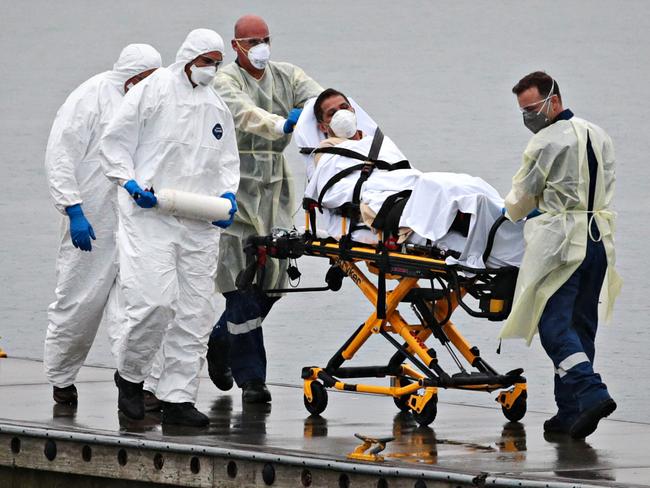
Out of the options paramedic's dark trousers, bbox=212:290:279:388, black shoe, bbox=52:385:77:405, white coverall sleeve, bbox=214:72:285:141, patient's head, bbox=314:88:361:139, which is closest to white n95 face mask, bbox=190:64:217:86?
patient's head, bbox=314:88:361:139

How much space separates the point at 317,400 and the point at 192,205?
1033 millimetres

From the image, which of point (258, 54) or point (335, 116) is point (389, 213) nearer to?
point (335, 116)

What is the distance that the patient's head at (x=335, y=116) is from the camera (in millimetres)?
6848

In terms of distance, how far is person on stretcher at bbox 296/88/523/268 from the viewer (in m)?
6.08

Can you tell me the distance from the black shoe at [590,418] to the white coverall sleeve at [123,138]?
76.3 inches

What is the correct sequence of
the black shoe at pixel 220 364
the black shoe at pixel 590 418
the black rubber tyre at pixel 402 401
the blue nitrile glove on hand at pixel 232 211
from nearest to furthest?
1. the black shoe at pixel 590 418
2. the blue nitrile glove on hand at pixel 232 211
3. the black rubber tyre at pixel 402 401
4. the black shoe at pixel 220 364

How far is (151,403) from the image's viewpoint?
6797 mm

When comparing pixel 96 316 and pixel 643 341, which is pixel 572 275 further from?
pixel 643 341

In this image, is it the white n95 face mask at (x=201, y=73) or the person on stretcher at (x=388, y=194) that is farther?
the white n95 face mask at (x=201, y=73)

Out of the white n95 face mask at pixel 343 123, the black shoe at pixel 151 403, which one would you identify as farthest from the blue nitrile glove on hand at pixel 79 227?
the white n95 face mask at pixel 343 123

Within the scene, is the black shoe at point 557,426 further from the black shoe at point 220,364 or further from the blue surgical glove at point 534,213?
the black shoe at point 220,364

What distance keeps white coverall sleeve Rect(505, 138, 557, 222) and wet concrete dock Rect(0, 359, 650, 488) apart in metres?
0.87

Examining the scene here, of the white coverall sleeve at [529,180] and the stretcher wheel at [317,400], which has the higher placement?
the white coverall sleeve at [529,180]

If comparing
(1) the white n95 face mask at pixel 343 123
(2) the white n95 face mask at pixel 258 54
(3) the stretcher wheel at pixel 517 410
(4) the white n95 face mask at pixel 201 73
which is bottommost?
(3) the stretcher wheel at pixel 517 410
